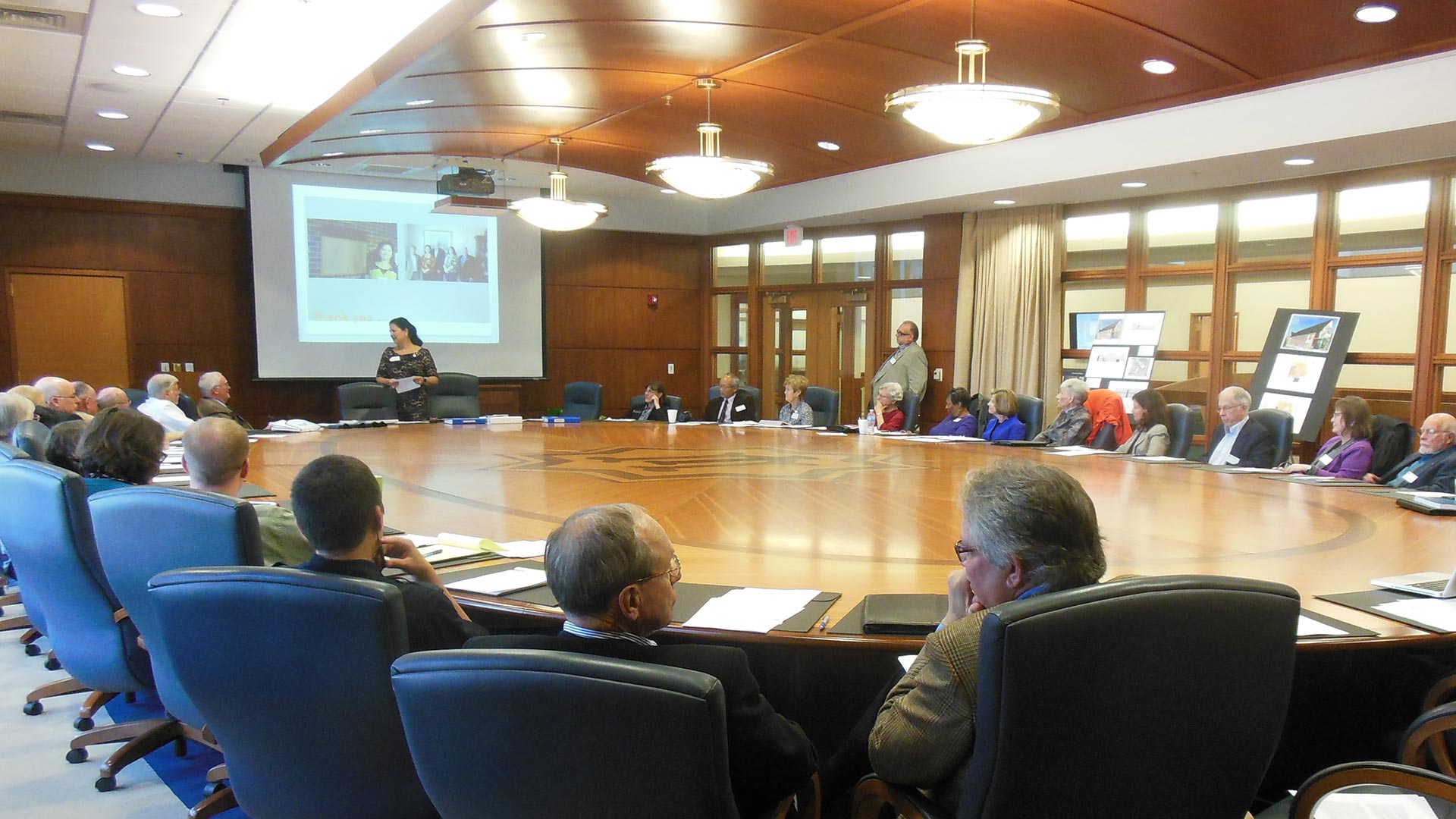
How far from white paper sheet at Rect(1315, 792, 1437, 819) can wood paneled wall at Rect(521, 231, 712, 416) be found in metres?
10.0

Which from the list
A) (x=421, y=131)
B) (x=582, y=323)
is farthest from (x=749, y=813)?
(x=582, y=323)

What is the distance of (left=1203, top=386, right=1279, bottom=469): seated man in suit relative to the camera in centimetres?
532

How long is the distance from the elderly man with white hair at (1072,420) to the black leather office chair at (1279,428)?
1059mm

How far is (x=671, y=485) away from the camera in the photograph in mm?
4270

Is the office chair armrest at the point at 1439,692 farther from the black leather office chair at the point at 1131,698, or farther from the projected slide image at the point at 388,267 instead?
the projected slide image at the point at 388,267

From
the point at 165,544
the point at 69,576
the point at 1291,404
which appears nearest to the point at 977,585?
the point at 165,544

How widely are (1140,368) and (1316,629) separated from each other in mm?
6282

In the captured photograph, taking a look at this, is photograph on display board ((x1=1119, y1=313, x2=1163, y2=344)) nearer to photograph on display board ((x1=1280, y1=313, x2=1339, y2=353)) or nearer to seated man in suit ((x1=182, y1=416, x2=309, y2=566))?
photograph on display board ((x1=1280, y1=313, x2=1339, y2=353))

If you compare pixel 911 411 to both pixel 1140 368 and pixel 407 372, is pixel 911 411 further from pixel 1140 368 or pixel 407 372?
pixel 407 372

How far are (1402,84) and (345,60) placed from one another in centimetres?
634

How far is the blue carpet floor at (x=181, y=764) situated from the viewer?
2.79 metres

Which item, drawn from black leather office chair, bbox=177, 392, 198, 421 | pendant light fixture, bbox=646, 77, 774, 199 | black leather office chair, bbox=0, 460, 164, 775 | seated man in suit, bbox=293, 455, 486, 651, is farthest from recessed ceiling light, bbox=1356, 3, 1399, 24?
black leather office chair, bbox=177, 392, 198, 421

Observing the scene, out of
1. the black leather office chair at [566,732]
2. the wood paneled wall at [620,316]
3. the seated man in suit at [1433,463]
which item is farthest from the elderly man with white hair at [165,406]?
the seated man in suit at [1433,463]

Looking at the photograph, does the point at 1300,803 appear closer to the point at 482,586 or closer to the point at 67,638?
the point at 482,586
